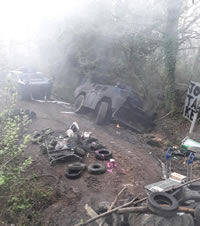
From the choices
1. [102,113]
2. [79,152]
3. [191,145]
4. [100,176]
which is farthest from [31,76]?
[191,145]

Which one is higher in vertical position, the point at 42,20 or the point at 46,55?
the point at 42,20

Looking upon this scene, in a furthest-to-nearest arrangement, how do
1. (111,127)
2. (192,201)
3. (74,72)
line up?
(74,72), (111,127), (192,201)

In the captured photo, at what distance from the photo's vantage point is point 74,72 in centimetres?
1436

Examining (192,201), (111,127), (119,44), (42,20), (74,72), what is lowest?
(111,127)

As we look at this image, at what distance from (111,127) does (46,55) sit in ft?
43.3

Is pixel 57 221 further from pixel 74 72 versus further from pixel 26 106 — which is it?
pixel 74 72

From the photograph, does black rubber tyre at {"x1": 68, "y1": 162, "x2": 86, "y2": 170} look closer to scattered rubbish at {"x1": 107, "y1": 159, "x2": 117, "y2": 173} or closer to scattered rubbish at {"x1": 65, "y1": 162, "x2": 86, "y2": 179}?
scattered rubbish at {"x1": 65, "y1": 162, "x2": 86, "y2": 179}

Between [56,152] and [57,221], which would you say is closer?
[57,221]

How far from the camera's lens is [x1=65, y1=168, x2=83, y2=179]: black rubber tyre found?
4.82 metres

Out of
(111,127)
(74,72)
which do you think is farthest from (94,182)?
(74,72)

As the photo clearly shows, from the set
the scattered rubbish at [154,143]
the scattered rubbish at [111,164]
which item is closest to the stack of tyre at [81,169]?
the scattered rubbish at [111,164]

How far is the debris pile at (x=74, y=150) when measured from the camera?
5051 millimetres

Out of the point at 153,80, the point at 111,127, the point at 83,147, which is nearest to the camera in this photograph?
the point at 83,147

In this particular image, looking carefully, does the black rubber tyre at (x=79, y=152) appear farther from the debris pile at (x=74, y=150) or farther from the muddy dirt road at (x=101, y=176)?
the muddy dirt road at (x=101, y=176)
